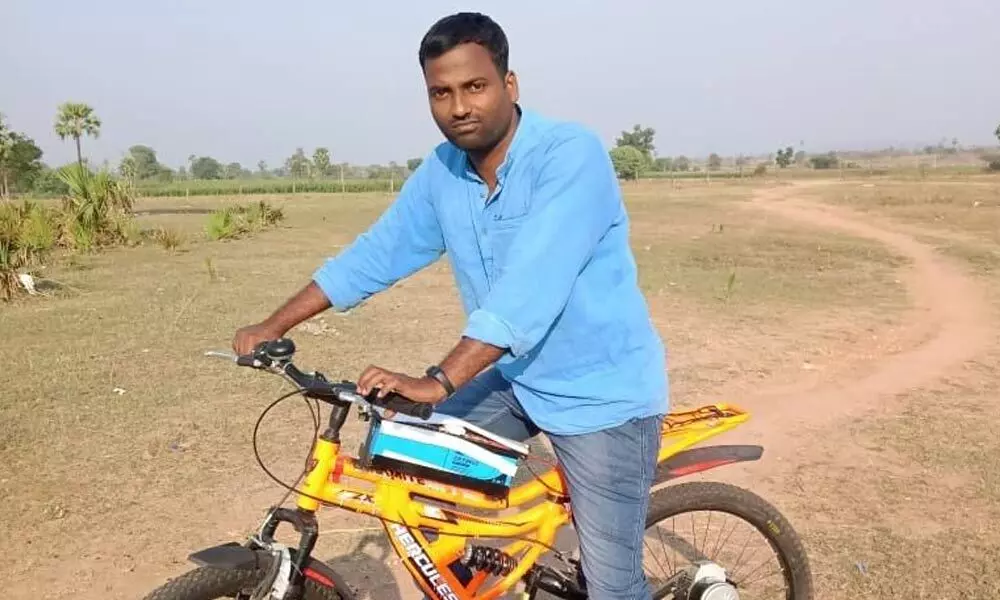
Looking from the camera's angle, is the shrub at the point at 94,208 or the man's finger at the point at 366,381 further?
the shrub at the point at 94,208

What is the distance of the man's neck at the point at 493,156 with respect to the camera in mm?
2357

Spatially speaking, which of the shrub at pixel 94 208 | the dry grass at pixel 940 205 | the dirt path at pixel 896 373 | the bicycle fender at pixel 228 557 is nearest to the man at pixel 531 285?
the bicycle fender at pixel 228 557

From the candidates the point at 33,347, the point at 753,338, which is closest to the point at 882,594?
the point at 753,338

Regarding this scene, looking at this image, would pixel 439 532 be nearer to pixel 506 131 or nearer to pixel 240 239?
pixel 506 131

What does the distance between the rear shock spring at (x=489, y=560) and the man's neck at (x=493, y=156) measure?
1.12 meters

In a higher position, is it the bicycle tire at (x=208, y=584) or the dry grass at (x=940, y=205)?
the dry grass at (x=940, y=205)

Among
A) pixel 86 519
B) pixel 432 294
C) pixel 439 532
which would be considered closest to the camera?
pixel 439 532

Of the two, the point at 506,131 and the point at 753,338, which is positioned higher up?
the point at 506,131

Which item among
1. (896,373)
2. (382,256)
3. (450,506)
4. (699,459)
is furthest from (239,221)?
(450,506)

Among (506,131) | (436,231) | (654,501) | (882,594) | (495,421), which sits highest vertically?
(506,131)

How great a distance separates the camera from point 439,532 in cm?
254

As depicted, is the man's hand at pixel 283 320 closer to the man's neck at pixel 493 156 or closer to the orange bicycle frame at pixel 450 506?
the orange bicycle frame at pixel 450 506

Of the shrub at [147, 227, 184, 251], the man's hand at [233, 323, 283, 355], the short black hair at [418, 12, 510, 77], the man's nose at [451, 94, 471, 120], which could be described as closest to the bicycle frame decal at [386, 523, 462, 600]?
the man's hand at [233, 323, 283, 355]

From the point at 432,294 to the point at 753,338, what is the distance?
4.77 metres
